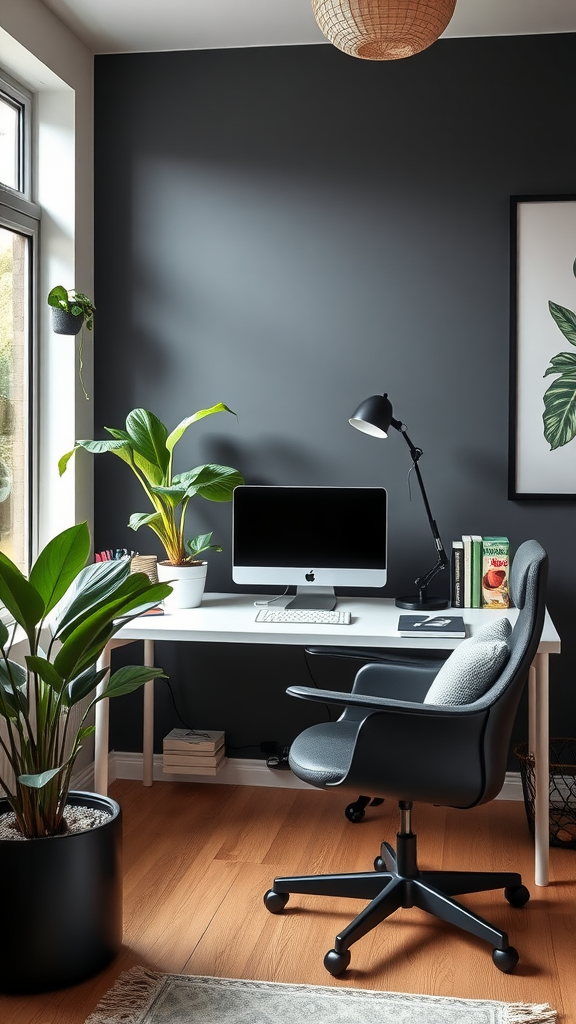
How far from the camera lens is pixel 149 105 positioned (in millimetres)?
3500

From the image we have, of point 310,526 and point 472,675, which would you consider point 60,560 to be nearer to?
point 472,675

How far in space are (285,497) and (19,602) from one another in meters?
1.33

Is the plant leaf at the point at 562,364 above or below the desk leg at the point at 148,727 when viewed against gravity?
above

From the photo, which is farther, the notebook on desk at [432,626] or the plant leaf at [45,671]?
the notebook on desk at [432,626]

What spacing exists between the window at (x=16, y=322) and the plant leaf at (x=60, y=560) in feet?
3.43

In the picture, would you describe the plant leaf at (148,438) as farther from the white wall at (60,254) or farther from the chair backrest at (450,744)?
the chair backrest at (450,744)

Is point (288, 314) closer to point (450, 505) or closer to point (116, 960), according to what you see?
point (450, 505)

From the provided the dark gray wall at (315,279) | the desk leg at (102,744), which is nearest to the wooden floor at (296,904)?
the desk leg at (102,744)

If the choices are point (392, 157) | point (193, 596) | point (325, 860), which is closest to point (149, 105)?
point (392, 157)

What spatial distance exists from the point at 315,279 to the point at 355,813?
6.13 feet

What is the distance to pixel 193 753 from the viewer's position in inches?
134

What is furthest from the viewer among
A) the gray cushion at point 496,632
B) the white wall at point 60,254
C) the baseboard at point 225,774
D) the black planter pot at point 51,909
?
the baseboard at point 225,774

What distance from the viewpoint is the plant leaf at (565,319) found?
3.28m

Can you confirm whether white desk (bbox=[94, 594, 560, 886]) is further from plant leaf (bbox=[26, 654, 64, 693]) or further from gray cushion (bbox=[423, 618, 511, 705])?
plant leaf (bbox=[26, 654, 64, 693])
